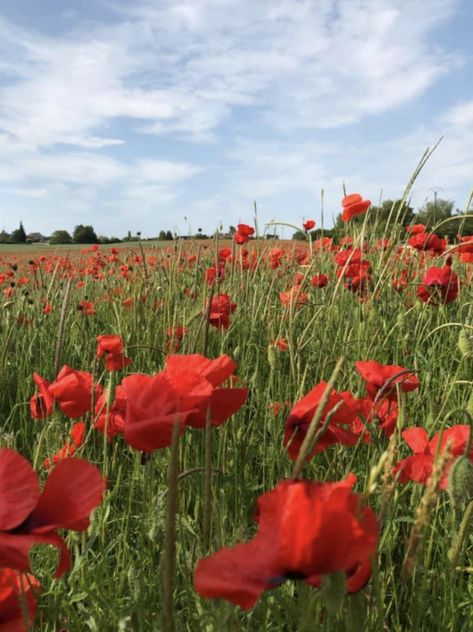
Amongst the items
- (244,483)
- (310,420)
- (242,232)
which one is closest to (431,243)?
(242,232)

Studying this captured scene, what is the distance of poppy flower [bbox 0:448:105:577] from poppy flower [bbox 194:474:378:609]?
0.14 m

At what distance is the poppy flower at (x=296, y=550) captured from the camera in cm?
46

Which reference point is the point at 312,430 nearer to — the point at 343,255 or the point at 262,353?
the point at 262,353

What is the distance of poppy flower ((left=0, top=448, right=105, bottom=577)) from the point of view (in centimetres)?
55

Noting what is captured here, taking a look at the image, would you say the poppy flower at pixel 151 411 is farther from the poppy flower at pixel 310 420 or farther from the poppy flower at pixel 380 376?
the poppy flower at pixel 380 376

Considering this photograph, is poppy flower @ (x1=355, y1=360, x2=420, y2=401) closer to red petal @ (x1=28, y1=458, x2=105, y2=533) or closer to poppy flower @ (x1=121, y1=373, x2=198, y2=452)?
poppy flower @ (x1=121, y1=373, x2=198, y2=452)

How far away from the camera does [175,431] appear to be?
1.59 ft

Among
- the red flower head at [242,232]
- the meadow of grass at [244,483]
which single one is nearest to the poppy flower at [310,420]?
the meadow of grass at [244,483]

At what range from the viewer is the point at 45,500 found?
583 mm

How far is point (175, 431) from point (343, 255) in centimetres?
218

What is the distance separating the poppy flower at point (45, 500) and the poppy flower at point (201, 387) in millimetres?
132

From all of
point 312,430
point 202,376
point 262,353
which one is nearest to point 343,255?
point 262,353

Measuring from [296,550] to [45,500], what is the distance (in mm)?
249

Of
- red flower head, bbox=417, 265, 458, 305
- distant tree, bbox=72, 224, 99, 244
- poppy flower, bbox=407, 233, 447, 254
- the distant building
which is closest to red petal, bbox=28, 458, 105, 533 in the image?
red flower head, bbox=417, 265, 458, 305
